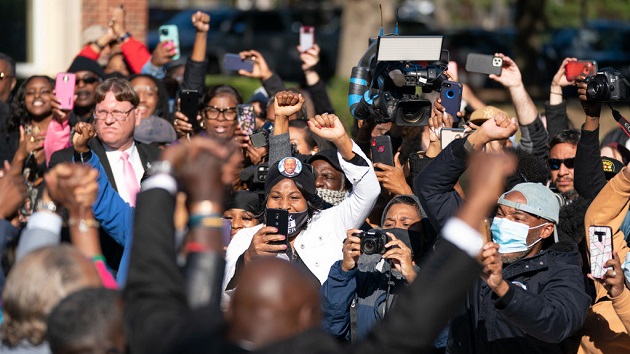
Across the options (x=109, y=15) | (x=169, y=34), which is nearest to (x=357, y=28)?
(x=109, y=15)

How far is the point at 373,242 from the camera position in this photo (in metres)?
5.00

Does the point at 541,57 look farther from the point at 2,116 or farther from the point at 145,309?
the point at 145,309

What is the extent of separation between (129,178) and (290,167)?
3.53 ft

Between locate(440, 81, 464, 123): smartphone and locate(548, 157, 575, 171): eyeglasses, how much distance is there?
1263 mm

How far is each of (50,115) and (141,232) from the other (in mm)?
4250

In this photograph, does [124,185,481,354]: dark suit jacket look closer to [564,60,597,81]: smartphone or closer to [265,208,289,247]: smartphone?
[265,208,289,247]: smartphone

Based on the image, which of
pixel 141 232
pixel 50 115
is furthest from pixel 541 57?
pixel 141 232

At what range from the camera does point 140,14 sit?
505 inches

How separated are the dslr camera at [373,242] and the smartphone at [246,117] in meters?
2.15

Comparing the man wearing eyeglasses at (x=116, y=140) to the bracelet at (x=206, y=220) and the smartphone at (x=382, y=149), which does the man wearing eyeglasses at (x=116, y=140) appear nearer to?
the smartphone at (x=382, y=149)

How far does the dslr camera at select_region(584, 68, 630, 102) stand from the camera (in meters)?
5.92

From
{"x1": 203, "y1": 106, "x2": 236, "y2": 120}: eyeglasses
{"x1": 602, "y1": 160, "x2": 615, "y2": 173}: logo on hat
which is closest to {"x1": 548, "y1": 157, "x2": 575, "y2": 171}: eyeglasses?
{"x1": 602, "y1": 160, "x2": 615, "y2": 173}: logo on hat

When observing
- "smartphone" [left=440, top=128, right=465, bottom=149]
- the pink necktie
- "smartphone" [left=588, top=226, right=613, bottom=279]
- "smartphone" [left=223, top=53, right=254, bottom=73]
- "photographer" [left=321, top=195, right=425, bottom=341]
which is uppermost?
"smartphone" [left=223, top=53, right=254, bottom=73]

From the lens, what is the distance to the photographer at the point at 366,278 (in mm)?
5047
